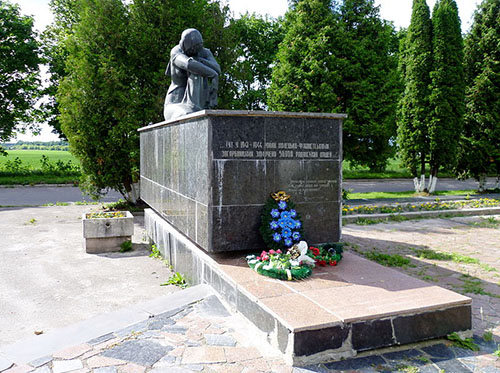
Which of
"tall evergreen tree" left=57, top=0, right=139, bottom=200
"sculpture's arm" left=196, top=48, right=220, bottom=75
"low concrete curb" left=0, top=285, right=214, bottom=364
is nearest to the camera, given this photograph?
"low concrete curb" left=0, top=285, right=214, bottom=364

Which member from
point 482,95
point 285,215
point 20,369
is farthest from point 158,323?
point 482,95

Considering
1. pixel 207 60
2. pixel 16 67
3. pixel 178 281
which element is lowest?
pixel 178 281

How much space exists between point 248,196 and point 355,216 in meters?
5.50

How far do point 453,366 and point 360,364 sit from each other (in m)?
0.64

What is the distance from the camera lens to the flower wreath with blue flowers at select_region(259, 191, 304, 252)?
4582mm

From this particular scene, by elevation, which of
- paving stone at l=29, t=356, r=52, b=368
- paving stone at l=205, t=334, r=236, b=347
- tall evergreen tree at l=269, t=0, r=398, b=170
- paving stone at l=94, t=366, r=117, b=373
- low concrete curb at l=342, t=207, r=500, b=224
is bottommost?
paving stone at l=29, t=356, r=52, b=368

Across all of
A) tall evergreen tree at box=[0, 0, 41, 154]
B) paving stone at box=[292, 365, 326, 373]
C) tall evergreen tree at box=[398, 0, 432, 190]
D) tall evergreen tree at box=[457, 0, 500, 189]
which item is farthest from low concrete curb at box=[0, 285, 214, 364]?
tall evergreen tree at box=[0, 0, 41, 154]

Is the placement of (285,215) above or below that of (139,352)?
above

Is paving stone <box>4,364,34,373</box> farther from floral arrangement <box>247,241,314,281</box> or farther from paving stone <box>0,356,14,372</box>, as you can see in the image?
floral arrangement <box>247,241,314,281</box>

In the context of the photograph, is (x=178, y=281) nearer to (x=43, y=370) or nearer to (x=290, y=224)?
(x=290, y=224)

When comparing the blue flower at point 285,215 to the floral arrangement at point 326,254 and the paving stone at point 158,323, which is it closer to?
the floral arrangement at point 326,254

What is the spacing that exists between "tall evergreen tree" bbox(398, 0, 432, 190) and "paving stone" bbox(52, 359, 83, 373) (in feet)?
51.5

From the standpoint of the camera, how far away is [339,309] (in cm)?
325

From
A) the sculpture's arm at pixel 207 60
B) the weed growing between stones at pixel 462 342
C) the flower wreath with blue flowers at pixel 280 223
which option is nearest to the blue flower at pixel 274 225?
the flower wreath with blue flowers at pixel 280 223
